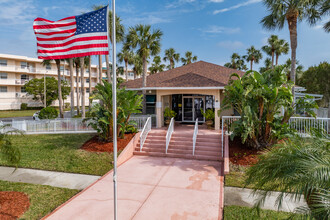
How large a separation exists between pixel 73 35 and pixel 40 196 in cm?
560

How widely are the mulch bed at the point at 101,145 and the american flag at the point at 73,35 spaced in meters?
5.81

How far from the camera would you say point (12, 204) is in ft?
20.5

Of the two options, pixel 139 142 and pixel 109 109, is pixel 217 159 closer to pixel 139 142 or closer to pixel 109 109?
pixel 139 142

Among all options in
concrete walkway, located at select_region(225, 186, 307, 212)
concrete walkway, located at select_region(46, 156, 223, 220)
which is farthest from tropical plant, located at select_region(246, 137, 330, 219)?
concrete walkway, located at select_region(46, 156, 223, 220)

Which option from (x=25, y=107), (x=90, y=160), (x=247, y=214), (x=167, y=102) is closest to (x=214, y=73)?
(x=167, y=102)

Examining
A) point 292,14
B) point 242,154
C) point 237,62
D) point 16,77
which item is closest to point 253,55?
point 237,62

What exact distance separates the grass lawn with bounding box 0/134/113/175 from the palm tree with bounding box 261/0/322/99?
13.5 meters

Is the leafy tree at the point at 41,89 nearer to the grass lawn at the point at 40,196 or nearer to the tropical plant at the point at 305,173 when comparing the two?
the grass lawn at the point at 40,196

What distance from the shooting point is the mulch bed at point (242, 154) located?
31.7ft

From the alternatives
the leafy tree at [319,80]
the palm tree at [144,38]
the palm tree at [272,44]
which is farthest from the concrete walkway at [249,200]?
the leafy tree at [319,80]

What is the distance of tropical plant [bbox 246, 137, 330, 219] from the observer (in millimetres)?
3070

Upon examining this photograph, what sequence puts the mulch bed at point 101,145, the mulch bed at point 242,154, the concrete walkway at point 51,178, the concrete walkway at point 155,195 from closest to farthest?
the concrete walkway at point 155,195 < the concrete walkway at point 51,178 < the mulch bed at point 242,154 < the mulch bed at point 101,145

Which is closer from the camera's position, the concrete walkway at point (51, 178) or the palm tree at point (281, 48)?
the concrete walkway at point (51, 178)

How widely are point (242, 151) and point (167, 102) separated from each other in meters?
8.48
